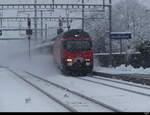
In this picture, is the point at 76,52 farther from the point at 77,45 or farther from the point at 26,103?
the point at 26,103

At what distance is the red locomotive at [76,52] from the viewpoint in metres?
37.0

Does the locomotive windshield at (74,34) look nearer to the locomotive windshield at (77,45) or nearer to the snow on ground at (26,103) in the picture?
the locomotive windshield at (77,45)

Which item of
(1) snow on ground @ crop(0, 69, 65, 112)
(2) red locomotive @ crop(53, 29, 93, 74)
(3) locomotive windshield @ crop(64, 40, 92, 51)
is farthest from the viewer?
(3) locomotive windshield @ crop(64, 40, 92, 51)

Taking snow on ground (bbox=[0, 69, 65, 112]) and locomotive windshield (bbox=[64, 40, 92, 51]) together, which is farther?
locomotive windshield (bbox=[64, 40, 92, 51])

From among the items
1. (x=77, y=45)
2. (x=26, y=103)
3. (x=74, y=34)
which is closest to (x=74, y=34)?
(x=74, y=34)

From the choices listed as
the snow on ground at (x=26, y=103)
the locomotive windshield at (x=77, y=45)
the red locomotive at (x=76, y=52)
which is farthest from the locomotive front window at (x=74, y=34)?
the snow on ground at (x=26, y=103)

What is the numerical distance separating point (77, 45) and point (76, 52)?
0.62m

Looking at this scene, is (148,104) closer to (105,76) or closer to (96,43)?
(105,76)

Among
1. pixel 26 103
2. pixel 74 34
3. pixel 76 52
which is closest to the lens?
pixel 26 103

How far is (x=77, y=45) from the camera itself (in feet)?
123

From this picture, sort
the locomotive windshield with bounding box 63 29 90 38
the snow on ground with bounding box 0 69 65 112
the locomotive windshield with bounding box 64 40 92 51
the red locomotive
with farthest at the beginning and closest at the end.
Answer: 1. the locomotive windshield with bounding box 63 29 90 38
2. the locomotive windshield with bounding box 64 40 92 51
3. the red locomotive
4. the snow on ground with bounding box 0 69 65 112

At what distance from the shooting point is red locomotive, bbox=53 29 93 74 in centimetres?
3697

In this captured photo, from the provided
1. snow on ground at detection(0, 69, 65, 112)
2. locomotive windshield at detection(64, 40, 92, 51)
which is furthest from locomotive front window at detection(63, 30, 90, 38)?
snow on ground at detection(0, 69, 65, 112)

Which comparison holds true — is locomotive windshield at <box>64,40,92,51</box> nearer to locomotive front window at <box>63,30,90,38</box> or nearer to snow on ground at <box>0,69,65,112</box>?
locomotive front window at <box>63,30,90,38</box>
